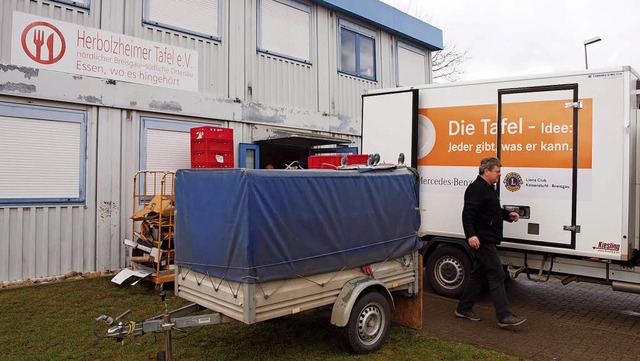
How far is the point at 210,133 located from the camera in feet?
29.5

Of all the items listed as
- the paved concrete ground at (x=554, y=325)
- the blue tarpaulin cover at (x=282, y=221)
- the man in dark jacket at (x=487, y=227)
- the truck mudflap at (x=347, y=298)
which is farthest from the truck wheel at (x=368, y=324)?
the man in dark jacket at (x=487, y=227)

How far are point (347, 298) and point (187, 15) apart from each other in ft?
24.7

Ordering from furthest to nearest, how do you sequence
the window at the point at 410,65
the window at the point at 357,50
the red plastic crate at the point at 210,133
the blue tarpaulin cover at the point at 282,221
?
1. the window at the point at 410,65
2. the window at the point at 357,50
3. the red plastic crate at the point at 210,133
4. the blue tarpaulin cover at the point at 282,221

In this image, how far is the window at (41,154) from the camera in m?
7.48

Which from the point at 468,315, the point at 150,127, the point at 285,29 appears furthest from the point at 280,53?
the point at 468,315

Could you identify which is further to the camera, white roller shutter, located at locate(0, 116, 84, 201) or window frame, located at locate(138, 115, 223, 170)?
window frame, located at locate(138, 115, 223, 170)

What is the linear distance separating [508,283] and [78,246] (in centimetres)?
767

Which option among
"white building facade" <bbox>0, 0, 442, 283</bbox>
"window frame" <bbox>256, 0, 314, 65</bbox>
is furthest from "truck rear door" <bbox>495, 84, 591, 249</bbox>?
"window frame" <bbox>256, 0, 314, 65</bbox>

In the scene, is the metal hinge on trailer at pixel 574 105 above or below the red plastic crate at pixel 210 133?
above

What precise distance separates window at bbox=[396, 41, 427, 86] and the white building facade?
11.8ft

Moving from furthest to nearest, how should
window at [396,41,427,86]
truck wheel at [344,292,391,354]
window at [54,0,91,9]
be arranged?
1. window at [396,41,427,86]
2. window at [54,0,91,9]
3. truck wheel at [344,292,391,354]

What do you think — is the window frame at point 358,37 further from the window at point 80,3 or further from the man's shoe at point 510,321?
the man's shoe at point 510,321

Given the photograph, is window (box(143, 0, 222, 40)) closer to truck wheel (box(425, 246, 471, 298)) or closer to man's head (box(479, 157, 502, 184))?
truck wheel (box(425, 246, 471, 298))

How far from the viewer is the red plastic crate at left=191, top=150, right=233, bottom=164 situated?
29.6ft
